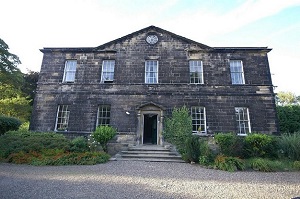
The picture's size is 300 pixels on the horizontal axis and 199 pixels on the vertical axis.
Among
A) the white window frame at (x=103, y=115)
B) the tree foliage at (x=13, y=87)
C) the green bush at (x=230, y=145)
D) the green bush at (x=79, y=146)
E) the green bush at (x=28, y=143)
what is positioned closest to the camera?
the green bush at (x=28, y=143)

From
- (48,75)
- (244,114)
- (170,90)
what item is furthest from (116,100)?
(244,114)

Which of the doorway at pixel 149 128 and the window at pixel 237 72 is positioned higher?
the window at pixel 237 72

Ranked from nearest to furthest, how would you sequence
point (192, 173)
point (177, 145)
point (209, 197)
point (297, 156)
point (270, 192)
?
point (209, 197)
point (270, 192)
point (192, 173)
point (297, 156)
point (177, 145)

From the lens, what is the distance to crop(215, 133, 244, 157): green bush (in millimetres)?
10023

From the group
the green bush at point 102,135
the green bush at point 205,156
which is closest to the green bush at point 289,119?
the green bush at point 205,156

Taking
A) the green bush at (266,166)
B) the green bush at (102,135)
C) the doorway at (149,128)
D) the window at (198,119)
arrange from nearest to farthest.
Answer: the green bush at (266,166)
the green bush at (102,135)
the window at (198,119)
the doorway at (149,128)

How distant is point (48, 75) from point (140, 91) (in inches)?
316

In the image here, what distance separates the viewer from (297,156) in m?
8.96

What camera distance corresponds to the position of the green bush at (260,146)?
10.3 m

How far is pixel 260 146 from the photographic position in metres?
10.4

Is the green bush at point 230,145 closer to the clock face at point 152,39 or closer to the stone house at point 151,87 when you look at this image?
the stone house at point 151,87

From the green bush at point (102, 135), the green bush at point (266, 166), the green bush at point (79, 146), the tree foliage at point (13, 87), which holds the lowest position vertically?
the green bush at point (266, 166)

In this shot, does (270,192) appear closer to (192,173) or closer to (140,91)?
(192,173)

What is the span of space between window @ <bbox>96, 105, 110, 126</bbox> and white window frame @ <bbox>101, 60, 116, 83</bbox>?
226cm
